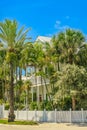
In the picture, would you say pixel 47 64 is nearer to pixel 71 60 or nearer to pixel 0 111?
pixel 71 60

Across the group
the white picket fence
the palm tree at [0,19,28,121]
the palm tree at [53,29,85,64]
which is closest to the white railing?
the white picket fence

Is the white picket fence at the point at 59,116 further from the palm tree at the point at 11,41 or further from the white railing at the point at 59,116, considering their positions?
the palm tree at the point at 11,41

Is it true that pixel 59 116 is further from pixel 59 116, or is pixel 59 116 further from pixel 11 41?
pixel 11 41

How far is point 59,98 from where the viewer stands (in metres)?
28.6

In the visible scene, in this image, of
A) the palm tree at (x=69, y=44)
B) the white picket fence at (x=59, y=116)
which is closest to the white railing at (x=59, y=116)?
the white picket fence at (x=59, y=116)

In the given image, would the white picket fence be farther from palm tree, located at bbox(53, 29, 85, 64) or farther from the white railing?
palm tree, located at bbox(53, 29, 85, 64)

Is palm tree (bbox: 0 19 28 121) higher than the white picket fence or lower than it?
higher

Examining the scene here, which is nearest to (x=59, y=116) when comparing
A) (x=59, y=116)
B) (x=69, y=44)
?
(x=59, y=116)

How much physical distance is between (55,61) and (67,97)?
4295 millimetres

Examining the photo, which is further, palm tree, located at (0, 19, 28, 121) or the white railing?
palm tree, located at (0, 19, 28, 121)

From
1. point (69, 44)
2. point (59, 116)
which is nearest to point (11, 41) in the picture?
point (69, 44)

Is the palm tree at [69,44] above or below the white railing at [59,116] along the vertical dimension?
above

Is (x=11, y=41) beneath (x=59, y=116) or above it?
above

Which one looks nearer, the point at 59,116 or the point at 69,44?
the point at 59,116
